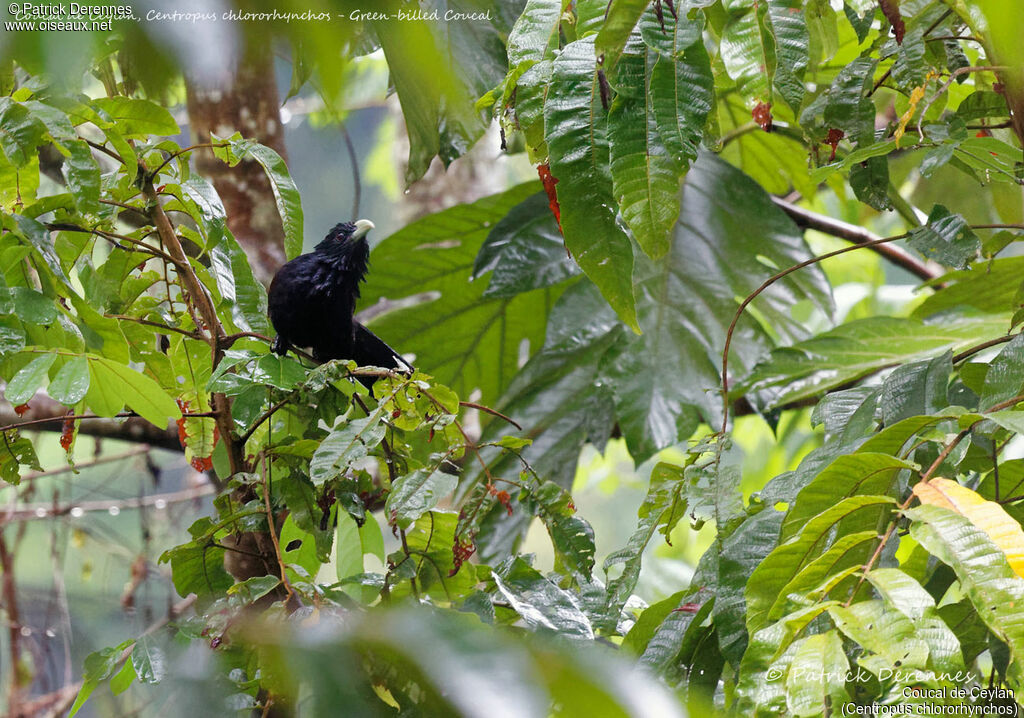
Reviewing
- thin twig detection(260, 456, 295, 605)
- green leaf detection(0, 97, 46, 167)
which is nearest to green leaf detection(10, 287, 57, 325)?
green leaf detection(0, 97, 46, 167)

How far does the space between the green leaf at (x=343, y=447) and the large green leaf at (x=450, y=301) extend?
91 centimetres

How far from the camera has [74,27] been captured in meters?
0.25

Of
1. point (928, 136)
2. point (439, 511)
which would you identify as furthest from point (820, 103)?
point (439, 511)

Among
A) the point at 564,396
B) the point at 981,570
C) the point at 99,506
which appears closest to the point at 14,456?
the point at 981,570

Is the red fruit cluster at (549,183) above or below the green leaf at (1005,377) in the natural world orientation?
above

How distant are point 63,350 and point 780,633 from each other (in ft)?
2.05

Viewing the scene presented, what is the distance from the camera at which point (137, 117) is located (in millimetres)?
906

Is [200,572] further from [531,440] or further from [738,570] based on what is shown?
[738,570]

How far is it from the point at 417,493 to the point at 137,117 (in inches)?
19.3

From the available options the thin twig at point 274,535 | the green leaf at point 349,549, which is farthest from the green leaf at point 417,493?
the green leaf at point 349,549

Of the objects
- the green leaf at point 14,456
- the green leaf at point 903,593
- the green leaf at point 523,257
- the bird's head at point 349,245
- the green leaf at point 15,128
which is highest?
the green leaf at point 15,128

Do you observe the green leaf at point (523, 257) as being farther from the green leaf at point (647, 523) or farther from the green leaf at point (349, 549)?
the green leaf at point (647, 523)

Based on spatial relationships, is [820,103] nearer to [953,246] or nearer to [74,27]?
[953,246]

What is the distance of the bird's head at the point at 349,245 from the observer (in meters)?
1.05
